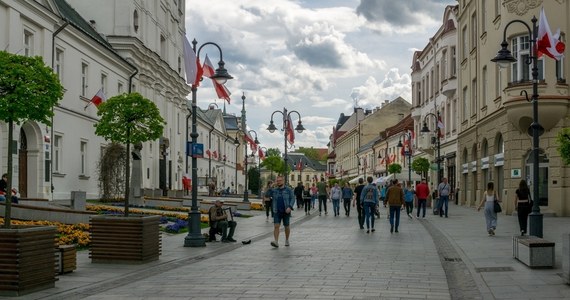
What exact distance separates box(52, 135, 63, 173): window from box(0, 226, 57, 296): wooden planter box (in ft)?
72.6

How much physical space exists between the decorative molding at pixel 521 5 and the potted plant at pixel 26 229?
23525mm

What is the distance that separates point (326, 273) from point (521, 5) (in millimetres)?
22402

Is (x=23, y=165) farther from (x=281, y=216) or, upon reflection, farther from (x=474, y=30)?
(x=474, y=30)

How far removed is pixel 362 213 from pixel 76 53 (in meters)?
17.1

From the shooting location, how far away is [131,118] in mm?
20250

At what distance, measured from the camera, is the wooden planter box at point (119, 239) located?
13445mm

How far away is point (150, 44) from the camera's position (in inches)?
1955

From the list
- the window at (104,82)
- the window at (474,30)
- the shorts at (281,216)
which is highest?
the window at (474,30)

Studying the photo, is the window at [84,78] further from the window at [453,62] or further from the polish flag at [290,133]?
the window at [453,62]

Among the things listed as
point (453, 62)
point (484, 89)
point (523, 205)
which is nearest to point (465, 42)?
point (453, 62)

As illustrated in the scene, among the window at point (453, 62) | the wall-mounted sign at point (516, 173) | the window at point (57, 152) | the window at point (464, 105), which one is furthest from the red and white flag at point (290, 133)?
the wall-mounted sign at point (516, 173)

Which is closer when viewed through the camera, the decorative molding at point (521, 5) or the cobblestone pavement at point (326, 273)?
the cobblestone pavement at point (326, 273)

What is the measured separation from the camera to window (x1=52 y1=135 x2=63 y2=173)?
31.5 metres

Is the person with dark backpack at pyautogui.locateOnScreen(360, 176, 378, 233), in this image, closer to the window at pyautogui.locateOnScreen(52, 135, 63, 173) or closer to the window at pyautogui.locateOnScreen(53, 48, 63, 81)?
the window at pyautogui.locateOnScreen(52, 135, 63, 173)
